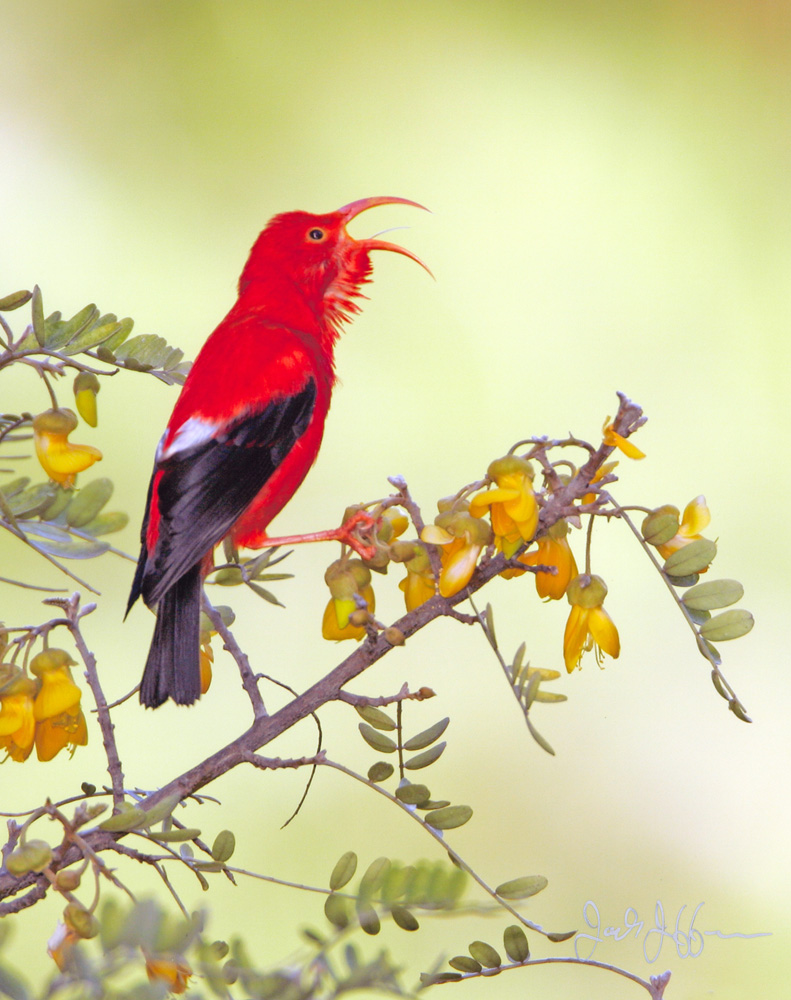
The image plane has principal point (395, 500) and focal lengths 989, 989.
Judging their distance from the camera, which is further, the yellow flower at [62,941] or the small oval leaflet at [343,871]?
the small oval leaflet at [343,871]

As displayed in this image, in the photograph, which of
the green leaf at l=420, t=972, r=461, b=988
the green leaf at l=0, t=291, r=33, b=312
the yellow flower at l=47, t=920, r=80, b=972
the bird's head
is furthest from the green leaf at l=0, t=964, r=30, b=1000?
the bird's head

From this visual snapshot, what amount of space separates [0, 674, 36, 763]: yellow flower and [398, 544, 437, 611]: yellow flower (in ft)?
1.02

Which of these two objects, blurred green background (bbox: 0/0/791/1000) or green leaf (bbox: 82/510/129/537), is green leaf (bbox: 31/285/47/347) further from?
blurred green background (bbox: 0/0/791/1000)

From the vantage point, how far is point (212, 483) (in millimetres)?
946

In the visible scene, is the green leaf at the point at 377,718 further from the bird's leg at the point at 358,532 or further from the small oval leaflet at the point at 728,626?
the small oval leaflet at the point at 728,626

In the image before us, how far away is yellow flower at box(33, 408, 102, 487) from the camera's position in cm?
79

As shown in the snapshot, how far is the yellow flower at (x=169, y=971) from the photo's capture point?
66 centimetres

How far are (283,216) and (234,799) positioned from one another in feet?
3.01

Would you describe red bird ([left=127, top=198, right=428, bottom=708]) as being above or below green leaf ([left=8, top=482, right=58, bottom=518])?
above

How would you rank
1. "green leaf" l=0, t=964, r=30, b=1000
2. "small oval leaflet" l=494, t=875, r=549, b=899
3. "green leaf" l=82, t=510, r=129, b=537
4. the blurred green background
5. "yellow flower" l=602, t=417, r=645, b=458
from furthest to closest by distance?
the blurred green background → "green leaf" l=82, t=510, r=129, b=537 → "small oval leaflet" l=494, t=875, r=549, b=899 → "yellow flower" l=602, t=417, r=645, b=458 → "green leaf" l=0, t=964, r=30, b=1000

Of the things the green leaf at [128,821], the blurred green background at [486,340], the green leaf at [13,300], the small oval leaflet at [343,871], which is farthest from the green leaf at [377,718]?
the blurred green background at [486,340]

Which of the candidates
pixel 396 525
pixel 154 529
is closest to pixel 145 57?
pixel 154 529

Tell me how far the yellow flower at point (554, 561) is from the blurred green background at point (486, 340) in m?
0.77

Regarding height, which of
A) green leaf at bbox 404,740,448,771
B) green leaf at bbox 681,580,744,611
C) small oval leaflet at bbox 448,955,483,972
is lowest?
small oval leaflet at bbox 448,955,483,972
